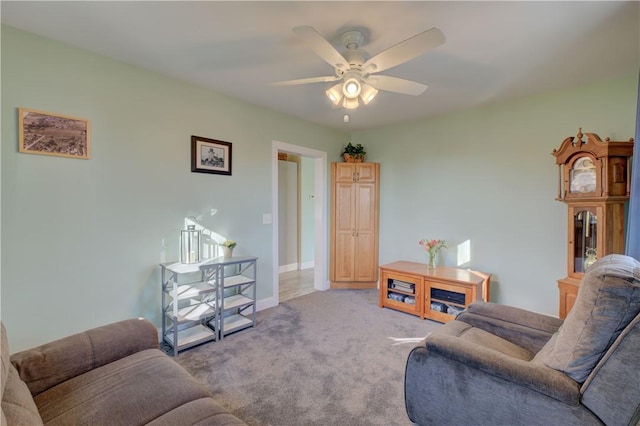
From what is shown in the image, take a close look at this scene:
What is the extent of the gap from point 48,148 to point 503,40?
135 inches

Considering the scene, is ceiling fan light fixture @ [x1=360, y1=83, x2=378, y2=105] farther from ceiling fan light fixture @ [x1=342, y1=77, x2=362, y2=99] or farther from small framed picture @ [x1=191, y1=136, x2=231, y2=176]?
small framed picture @ [x1=191, y1=136, x2=231, y2=176]

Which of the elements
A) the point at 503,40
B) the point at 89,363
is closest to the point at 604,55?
the point at 503,40

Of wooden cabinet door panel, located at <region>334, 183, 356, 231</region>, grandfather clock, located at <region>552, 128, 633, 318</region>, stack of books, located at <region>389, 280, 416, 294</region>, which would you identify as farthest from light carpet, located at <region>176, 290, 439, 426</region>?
grandfather clock, located at <region>552, 128, 633, 318</region>

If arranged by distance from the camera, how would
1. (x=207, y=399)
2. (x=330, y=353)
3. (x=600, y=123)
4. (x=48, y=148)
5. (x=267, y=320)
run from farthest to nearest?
(x=267, y=320), (x=600, y=123), (x=330, y=353), (x=48, y=148), (x=207, y=399)

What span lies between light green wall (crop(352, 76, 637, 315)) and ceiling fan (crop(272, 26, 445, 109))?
1.94m

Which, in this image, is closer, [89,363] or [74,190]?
[89,363]

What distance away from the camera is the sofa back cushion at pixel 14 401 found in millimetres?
887

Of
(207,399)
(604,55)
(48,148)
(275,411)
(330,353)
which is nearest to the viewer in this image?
(207,399)

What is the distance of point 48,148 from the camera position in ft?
7.14

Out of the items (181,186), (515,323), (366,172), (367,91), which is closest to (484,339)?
(515,323)

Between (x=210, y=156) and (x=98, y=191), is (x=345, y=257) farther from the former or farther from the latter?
(x=98, y=191)

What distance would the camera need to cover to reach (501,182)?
3.48 m

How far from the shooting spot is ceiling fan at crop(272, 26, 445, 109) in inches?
63.2

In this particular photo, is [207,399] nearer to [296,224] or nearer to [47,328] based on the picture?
[47,328]
